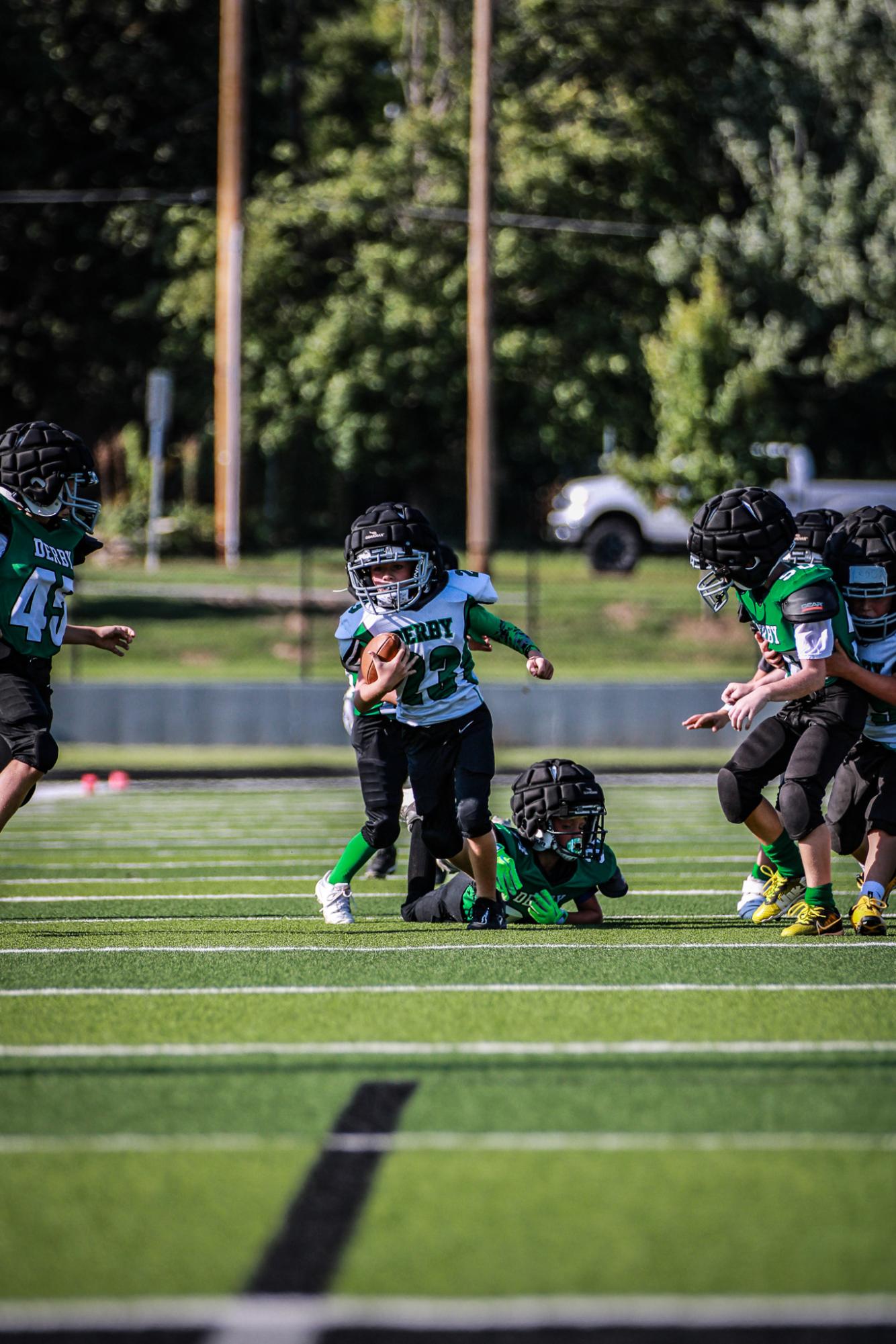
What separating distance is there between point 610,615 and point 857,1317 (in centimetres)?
2615

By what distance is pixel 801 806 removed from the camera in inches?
277

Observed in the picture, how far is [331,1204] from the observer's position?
364 cm

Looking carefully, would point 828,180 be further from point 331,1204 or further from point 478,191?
point 331,1204

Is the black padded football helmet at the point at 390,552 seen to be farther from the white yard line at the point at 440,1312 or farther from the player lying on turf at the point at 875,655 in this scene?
the white yard line at the point at 440,1312

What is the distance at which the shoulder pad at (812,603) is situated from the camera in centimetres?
696

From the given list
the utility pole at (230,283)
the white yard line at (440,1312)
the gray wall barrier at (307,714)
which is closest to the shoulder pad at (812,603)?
the white yard line at (440,1312)

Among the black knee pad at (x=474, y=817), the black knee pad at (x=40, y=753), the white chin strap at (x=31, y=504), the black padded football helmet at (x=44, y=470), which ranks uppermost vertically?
the black padded football helmet at (x=44, y=470)

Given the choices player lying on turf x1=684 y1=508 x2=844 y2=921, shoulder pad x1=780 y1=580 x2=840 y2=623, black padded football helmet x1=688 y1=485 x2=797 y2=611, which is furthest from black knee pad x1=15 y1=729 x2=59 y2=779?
shoulder pad x1=780 y1=580 x2=840 y2=623

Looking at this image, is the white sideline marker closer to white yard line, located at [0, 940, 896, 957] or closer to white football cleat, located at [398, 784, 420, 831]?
white yard line, located at [0, 940, 896, 957]

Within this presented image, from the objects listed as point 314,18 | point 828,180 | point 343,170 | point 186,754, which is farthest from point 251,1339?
point 314,18

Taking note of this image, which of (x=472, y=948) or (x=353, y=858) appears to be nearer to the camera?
(x=472, y=948)

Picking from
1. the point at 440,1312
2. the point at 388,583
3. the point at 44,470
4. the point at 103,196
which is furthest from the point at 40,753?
the point at 103,196

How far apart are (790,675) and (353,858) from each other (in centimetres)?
207

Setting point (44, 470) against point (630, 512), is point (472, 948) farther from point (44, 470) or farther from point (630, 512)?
point (630, 512)
